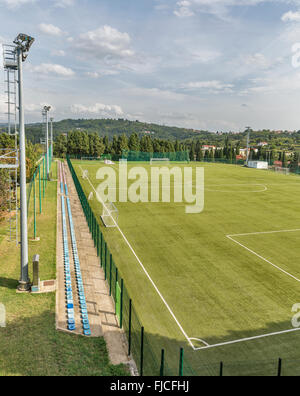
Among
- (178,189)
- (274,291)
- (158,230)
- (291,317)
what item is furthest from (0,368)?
(178,189)

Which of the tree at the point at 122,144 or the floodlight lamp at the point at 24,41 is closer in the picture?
the floodlight lamp at the point at 24,41

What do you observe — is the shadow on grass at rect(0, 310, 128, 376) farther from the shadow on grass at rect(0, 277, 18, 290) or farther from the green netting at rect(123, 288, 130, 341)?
the shadow on grass at rect(0, 277, 18, 290)

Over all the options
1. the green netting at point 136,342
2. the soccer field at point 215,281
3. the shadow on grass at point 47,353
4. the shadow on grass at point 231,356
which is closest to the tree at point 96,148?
the soccer field at point 215,281

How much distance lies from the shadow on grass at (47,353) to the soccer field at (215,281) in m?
2.11

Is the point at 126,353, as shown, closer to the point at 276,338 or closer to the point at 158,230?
the point at 276,338

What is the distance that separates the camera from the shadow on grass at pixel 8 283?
12.2 meters

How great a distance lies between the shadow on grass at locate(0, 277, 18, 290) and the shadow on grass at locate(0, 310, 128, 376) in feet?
8.55

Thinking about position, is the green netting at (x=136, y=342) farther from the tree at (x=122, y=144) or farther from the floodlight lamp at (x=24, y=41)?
the tree at (x=122, y=144)

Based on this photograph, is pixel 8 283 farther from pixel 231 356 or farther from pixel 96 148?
pixel 96 148

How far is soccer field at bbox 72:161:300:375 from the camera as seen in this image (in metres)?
9.80

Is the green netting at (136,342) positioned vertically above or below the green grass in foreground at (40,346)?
below

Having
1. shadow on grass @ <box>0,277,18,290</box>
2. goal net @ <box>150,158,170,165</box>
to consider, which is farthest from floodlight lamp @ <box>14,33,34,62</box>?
goal net @ <box>150,158,170,165</box>

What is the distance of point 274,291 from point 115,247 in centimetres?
851
